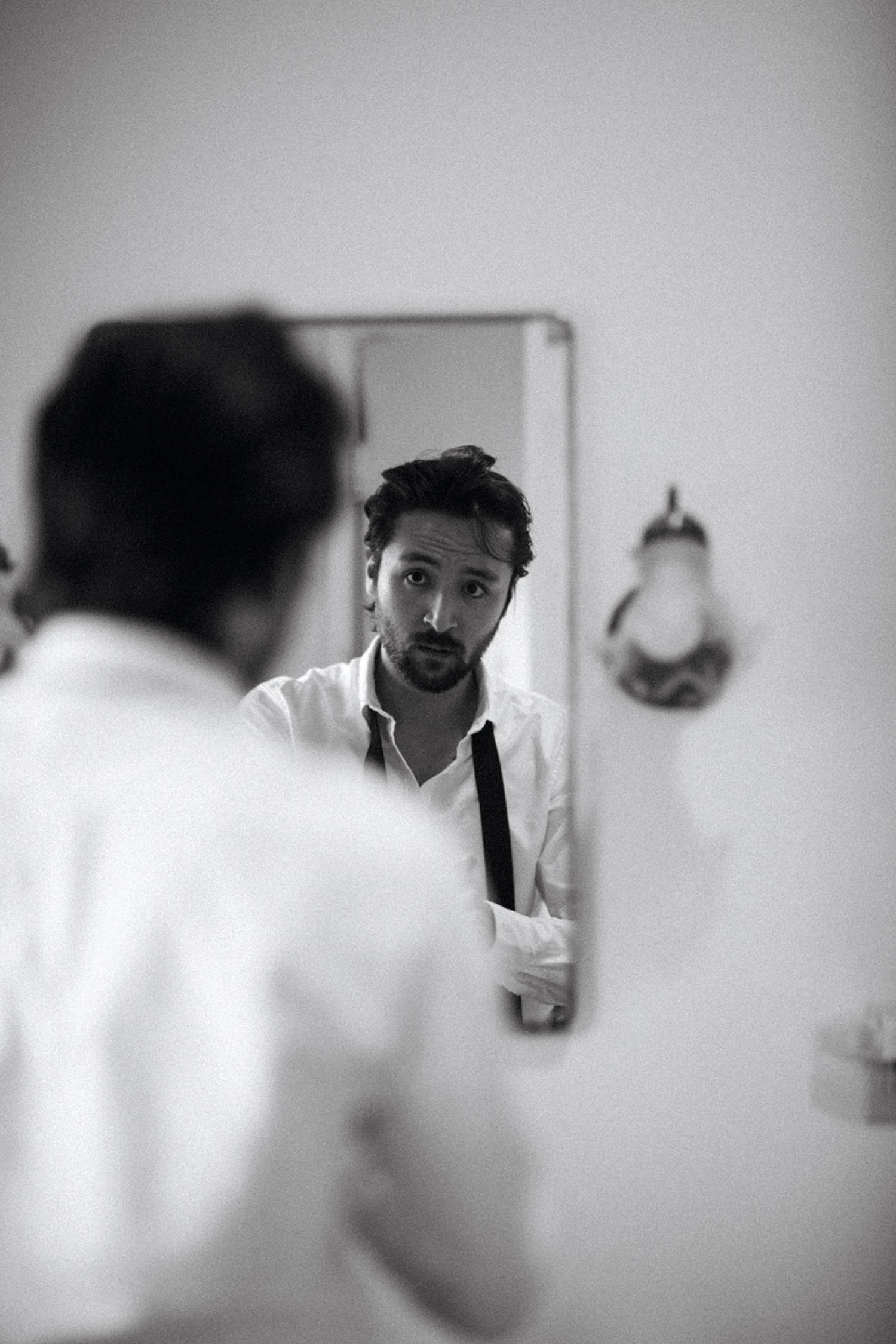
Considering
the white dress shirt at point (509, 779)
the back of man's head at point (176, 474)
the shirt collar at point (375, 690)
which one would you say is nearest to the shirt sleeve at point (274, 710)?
the white dress shirt at point (509, 779)

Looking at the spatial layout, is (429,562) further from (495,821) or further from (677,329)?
(677,329)

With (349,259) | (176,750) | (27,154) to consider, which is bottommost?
(176,750)

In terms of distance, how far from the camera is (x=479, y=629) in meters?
1.49

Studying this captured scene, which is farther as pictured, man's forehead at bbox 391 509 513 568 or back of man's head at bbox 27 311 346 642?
man's forehead at bbox 391 509 513 568

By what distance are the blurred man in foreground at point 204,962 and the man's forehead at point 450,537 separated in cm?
69

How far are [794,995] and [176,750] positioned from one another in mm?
1167

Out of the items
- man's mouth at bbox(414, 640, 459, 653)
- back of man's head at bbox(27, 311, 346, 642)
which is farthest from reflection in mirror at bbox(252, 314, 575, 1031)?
back of man's head at bbox(27, 311, 346, 642)

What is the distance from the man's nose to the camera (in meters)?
1.48

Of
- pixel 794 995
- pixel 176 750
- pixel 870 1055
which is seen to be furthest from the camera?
pixel 794 995

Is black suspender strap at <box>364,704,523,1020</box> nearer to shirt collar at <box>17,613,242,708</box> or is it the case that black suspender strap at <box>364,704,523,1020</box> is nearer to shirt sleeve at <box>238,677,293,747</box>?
shirt sleeve at <box>238,677,293,747</box>

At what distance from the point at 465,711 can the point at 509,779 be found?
Result: 11cm

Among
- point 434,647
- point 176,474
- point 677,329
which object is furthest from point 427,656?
point 176,474

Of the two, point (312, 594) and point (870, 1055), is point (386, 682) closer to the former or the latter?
point (312, 594)

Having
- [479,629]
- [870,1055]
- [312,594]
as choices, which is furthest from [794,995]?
[312,594]
